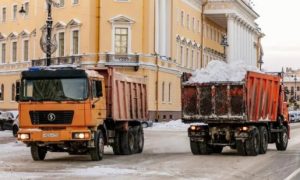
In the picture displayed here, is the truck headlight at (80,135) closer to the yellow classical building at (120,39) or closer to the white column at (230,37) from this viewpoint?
the yellow classical building at (120,39)

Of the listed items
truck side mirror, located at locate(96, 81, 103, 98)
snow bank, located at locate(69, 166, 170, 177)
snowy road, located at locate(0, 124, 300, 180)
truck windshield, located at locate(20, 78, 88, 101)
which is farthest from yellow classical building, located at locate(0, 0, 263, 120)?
snow bank, located at locate(69, 166, 170, 177)

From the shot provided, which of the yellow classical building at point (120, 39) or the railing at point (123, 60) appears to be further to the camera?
the yellow classical building at point (120, 39)

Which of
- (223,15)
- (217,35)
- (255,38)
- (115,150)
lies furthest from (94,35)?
(255,38)

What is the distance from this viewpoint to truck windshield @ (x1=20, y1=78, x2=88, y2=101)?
2052 cm

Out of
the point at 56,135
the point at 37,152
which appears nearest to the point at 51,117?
the point at 56,135

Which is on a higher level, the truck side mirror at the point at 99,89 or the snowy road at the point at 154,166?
the truck side mirror at the point at 99,89

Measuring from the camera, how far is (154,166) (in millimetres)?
19438

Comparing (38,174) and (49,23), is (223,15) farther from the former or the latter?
(38,174)

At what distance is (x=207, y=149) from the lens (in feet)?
81.3

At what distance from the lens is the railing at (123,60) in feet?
213

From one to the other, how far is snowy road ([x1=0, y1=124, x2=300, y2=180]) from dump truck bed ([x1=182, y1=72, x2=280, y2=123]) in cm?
139

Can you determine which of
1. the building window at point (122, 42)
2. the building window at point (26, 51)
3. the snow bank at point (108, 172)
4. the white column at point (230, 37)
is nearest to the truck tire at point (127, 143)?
the snow bank at point (108, 172)

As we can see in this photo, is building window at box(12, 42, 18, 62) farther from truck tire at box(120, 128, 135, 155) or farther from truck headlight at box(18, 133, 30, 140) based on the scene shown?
truck headlight at box(18, 133, 30, 140)

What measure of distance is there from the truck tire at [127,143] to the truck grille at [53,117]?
4339mm
